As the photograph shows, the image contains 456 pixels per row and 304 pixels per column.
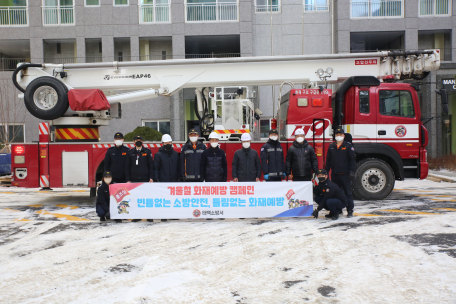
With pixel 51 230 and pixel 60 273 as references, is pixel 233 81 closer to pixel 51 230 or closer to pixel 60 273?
pixel 51 230

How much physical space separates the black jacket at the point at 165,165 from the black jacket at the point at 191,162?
0.18 metres

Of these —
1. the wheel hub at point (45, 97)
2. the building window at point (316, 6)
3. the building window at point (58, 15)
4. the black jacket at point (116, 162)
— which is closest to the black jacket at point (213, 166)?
the black jacket at point (116, 162)

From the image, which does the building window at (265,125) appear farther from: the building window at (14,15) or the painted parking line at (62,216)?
the building window at (14,15)

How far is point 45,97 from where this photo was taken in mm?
10344

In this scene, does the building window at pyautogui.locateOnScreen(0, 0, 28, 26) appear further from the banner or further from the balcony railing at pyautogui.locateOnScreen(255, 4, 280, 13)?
the banner

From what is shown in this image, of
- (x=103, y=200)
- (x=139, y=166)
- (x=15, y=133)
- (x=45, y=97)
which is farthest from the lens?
(x=15, y=133)

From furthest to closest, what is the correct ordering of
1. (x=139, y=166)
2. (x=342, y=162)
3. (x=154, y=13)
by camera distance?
(x=154, y=13) → (x=139, y=166) → (x=342, y=162)

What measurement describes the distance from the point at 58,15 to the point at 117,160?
18883 mm

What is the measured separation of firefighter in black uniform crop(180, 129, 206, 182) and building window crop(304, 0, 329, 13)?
1898 cm

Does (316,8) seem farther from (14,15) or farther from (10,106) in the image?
(10,106)

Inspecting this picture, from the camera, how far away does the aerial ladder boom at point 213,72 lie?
10.5 meters

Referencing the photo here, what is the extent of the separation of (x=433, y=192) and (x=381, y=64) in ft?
15.3

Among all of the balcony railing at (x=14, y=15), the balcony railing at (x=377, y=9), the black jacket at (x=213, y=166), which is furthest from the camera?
the balcony railing at (x=14, y=15)

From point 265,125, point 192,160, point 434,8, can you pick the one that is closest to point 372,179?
point 192,160
